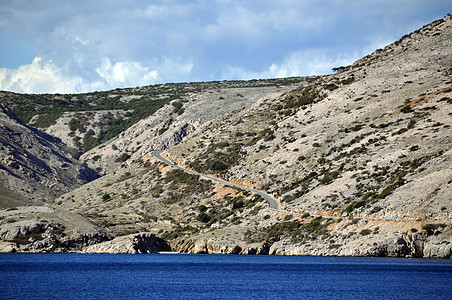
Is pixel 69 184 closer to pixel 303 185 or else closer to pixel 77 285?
pixel 303 185

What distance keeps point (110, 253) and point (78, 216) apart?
12.6 meters

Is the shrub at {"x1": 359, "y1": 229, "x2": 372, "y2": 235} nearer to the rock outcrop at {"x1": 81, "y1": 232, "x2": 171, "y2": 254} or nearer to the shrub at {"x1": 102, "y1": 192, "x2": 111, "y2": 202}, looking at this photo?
the rock outcrop at {"x1": 81, "y1": 232, "x2": 171, "y2": 254}

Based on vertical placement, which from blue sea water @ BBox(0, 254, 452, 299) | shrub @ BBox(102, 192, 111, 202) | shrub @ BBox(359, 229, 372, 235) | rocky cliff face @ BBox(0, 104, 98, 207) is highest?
rocky cliff face @ BBox(0, 104, 98, 207)

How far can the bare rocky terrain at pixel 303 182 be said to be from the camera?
7312 centimetres

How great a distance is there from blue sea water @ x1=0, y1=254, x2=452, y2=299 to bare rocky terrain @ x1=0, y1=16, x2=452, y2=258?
585 cm

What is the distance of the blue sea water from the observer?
46.6m

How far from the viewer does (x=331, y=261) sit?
6994 centimetres

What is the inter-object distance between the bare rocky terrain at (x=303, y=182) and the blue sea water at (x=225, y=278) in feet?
19.2

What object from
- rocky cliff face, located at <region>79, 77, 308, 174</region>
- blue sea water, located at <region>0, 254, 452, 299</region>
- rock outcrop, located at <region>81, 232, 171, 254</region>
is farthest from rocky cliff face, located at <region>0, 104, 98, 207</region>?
blue sea water, located at <region>0, 254, 452, 299</region>

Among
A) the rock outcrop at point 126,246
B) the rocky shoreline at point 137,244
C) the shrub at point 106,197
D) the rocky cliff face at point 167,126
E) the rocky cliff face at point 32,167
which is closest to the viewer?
the rocky shoreline at point 137,244

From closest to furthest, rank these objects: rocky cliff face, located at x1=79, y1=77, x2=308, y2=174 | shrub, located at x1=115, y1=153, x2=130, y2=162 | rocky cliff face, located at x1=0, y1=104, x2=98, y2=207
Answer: rocky cliff face, located at x1=0, y1=104, x2=98, y2=207, shrub, located at x1=115, y1=153, x2=130, y2=162, rocky cliff face, located at x1=79, y1=77, x2=308, y2=174

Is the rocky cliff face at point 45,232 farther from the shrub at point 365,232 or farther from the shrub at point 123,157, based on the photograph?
the shrub at point 123,157

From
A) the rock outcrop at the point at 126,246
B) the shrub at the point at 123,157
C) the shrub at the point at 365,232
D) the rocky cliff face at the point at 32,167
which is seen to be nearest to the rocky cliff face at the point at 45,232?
the rock outcrop at the point at 126,246

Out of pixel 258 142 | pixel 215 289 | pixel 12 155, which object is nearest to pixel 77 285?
pixel 215 289
